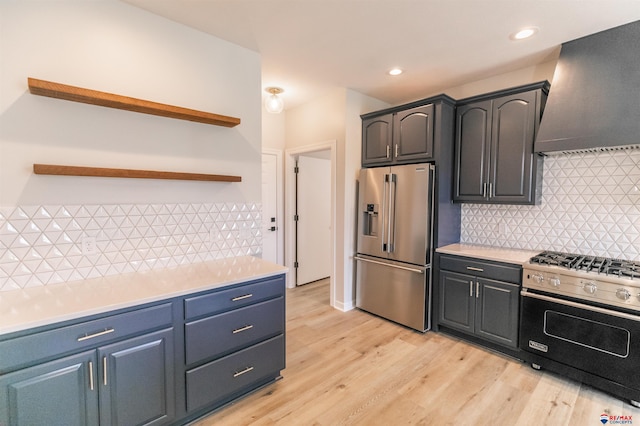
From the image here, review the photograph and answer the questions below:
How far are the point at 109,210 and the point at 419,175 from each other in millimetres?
2593

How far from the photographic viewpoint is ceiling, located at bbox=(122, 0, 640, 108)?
6.40 feet

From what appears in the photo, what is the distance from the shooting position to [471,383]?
220 cm

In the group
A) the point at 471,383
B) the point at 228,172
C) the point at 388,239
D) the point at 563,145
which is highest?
the point at 563,145

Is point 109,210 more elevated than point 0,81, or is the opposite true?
point 0,81

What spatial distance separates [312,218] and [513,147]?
108 inches

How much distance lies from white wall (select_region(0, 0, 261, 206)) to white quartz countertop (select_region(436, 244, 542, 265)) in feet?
6.63

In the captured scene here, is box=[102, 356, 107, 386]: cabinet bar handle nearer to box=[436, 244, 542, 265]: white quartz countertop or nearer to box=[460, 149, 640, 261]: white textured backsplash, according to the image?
box=[436, 244, 542, 265]: white quartz countertop

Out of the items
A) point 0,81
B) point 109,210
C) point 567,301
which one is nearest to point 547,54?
point 567,301

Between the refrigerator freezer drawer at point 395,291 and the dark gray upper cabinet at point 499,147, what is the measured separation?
0.96m

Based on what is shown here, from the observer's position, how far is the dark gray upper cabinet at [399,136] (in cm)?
297

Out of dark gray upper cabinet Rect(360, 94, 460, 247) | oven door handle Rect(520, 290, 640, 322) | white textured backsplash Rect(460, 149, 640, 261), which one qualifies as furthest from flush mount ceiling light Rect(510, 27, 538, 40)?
oven door handle Rect(520, 290, 640, 322)

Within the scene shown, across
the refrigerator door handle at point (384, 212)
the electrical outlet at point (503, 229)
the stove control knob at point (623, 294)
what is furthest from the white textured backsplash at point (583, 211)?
the refrigerator door handle at point (384, 212)

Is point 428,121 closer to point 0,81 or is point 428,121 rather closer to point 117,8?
point 117,8

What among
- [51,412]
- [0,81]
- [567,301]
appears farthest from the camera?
[567,301]
